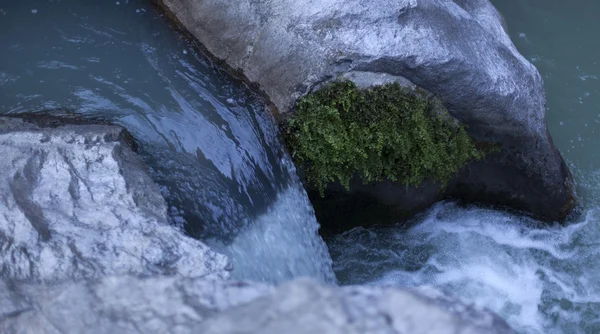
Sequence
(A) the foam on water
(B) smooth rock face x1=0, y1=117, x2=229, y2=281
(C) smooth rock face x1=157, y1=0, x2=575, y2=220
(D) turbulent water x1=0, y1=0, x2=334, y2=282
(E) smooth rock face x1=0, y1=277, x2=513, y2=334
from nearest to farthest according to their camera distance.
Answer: (E) smooth rock face x1=0, y1=277, x2=513, y2=334 < (B) smooth rock face x1=0, y1=117, x2=229, y2=281 < (D) turbulent water x1=0, y1=0, x2=334, y2=282 < (C) smooth rock face x1=157, y1=0, x2=575, y2=220 < (A) the foam on water

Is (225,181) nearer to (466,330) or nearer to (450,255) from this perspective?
(450,255)

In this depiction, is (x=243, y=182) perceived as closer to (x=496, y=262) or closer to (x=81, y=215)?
(x=81, y=215)

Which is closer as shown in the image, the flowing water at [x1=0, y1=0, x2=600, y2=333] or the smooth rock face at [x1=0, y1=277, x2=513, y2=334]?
the smooth rock face at [x1=0, y1=277, x2=513, y2=334]

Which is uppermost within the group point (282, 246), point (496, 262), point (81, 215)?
point (81, 215)

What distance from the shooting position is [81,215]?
3150mm

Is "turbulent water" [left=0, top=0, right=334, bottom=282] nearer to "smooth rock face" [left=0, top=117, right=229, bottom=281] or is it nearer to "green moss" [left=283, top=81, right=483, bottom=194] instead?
"green moss" [left=283, top=81, right=483, bottom=194]

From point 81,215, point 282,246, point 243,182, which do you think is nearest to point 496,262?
point 282,246

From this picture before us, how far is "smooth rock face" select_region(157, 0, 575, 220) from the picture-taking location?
181 inches

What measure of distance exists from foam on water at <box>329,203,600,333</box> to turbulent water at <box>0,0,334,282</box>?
0.98 m

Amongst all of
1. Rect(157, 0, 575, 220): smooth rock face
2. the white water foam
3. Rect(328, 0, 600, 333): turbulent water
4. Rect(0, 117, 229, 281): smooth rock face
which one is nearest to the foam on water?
Rect(328, 0, 600, 333): turbulent water

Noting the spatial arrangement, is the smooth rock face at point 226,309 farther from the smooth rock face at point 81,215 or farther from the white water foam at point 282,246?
the white water foam at point 282,246

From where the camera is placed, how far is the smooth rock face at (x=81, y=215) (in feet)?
9.29

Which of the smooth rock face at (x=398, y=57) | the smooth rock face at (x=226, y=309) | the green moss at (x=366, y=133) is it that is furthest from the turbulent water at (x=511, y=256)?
the smooth rock face at (x=226, y=309)

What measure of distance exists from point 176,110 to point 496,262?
Result: 301cm
